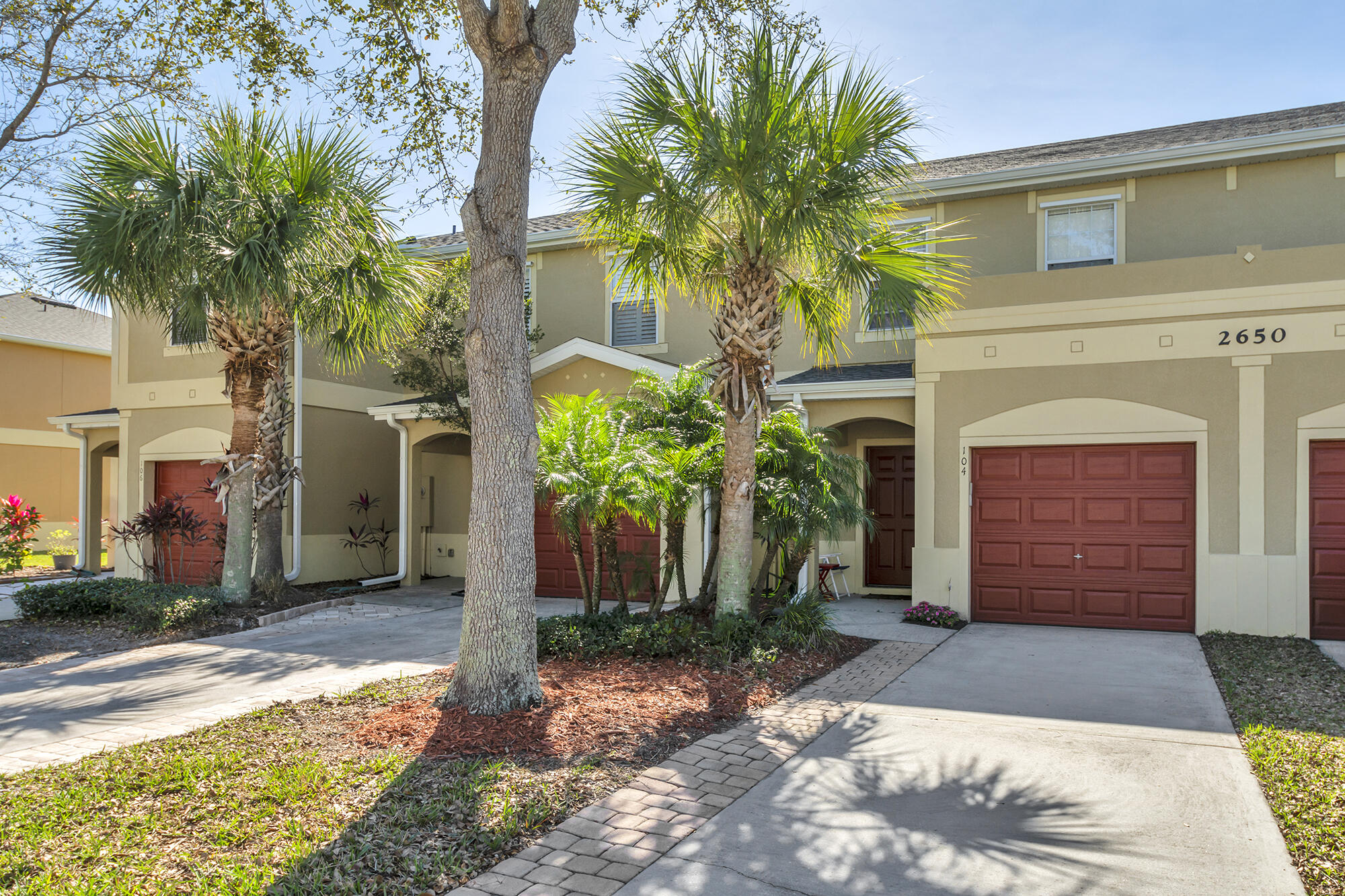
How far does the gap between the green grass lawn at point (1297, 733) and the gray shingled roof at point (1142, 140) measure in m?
7.27

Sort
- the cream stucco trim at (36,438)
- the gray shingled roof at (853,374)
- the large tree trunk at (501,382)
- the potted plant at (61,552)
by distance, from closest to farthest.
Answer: the large tree trunk at (501,382) → the gray shingled roof at (853,374) → the potted plant at (61,552) → the cream stucco trim at (36,438)

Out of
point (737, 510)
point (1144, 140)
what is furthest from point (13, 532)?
point (1144, 140)

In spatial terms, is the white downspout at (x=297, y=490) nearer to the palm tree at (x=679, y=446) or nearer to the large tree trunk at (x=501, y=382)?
the palm tree at (x=679, y=446)

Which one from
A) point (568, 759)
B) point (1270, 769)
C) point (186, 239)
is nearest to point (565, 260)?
point (186, 239)

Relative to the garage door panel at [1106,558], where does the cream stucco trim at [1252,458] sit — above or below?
above

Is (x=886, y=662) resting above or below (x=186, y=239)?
below

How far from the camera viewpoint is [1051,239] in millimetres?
13328

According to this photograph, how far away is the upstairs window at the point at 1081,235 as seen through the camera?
42.8 ft

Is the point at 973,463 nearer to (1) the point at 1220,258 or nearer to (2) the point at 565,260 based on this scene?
(1) the point at 1220,258

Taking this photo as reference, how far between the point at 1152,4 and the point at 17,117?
13.7 m

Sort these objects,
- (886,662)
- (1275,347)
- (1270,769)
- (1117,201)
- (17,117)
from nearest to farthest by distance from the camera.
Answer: (1270,769) → (886,662) → (1275,347) → (17,117) → (1117,201)

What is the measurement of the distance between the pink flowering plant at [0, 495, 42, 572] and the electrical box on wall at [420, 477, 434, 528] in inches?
260

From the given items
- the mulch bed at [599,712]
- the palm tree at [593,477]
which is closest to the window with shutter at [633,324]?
the palm tree at [593,477]

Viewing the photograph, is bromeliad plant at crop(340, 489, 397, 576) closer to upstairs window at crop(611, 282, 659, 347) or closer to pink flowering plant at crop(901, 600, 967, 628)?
upstairs window at crop(611, 282, 659, 347)
